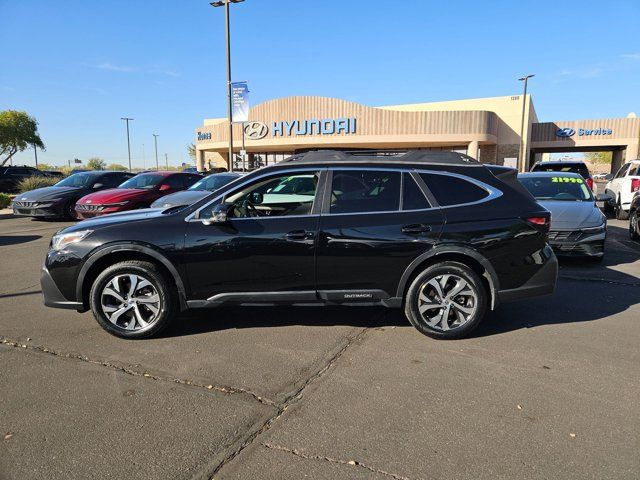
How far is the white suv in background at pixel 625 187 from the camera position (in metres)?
12.5

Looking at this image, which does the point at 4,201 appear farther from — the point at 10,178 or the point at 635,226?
the point at 635,226

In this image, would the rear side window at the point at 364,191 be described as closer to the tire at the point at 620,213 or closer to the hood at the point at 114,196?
the hood at the point at 114,196

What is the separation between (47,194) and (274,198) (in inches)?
442

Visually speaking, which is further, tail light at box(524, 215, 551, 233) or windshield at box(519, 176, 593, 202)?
windshield at box(519, 176, 593, 202)

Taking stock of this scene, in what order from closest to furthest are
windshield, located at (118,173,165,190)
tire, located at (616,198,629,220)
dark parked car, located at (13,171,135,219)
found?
1. windshield, located at (118,173,165,190)
2. dark parked car, located at (13,171,135,219)
3. tire, located at (616,198,629,220)

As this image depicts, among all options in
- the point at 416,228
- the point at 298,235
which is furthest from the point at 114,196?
the point at 416,228

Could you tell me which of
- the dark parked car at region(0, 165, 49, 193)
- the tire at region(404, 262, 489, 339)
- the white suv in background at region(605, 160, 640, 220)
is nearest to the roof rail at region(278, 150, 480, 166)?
the tire at region(404, 262, 489, 339)

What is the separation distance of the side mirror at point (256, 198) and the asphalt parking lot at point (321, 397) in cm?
124

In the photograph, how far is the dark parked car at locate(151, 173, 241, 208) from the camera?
1032cm

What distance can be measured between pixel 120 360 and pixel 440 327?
113 inches

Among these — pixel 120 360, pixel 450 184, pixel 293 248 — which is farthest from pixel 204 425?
pixel 450 184

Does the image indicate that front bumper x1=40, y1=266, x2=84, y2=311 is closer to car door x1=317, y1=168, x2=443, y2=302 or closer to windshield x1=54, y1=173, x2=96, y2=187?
car door x1=317, y1=168, x2=443, y2=302

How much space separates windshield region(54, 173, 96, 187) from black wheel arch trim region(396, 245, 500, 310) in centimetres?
1331

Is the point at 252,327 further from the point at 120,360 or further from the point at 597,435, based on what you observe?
the point at 597,435
